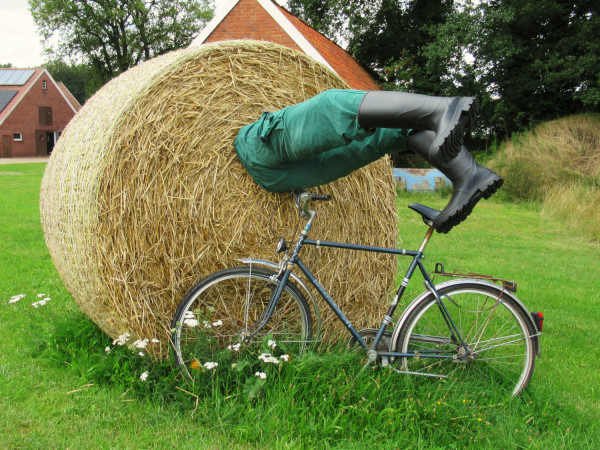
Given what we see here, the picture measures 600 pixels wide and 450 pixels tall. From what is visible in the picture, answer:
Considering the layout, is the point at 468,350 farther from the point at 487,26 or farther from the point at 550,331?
the point at 487,26

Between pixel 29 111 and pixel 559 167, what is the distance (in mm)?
40941

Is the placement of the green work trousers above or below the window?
below

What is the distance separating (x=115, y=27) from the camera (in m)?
37.2

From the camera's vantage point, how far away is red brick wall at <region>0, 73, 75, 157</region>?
40.9m

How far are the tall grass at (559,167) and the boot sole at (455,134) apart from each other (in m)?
8.97

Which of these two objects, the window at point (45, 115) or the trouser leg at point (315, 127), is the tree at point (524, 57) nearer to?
the trouser leg at point (315, 127)

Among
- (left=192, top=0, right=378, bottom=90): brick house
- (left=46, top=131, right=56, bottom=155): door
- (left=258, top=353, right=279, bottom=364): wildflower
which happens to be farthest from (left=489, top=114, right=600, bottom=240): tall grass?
(left=46, top=131, right=56, bottom=155): door

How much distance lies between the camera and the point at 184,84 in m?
3.31

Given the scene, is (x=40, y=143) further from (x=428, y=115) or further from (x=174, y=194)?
(x=428, y=115)

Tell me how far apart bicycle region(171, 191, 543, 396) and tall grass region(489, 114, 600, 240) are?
26.0 feet

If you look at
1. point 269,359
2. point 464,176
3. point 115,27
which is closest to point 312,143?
point 464,176

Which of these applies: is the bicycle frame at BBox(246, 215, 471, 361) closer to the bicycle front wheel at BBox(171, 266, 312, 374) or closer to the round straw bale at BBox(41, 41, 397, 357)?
the bicycle front wheel at BBox(171, 266, 312, 374)

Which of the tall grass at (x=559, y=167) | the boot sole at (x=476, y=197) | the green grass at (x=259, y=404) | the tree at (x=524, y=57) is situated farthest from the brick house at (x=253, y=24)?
the boot sole at (x=476, y=197)

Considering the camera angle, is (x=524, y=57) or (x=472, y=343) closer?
(x=472, y=343)
